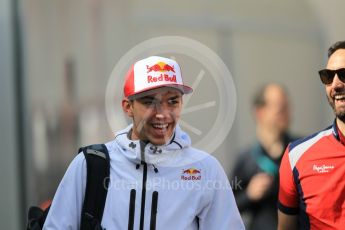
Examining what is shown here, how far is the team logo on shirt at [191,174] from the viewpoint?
3557mm

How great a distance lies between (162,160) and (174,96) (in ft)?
0.90

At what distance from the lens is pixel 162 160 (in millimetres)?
3564

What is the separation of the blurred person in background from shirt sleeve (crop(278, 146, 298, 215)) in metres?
1.14

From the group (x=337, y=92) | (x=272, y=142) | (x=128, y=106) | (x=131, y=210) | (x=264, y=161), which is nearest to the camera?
(x=131, y=210)

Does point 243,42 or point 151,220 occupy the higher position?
point 243,42

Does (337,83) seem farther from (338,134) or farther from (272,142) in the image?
(272,142)

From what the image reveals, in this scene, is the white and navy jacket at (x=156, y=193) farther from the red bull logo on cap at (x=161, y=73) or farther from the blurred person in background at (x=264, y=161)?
the blurred person in background at (x=264, y=161)

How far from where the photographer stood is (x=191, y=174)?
356 cm

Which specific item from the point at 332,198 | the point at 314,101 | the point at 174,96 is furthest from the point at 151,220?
the point at 314,101

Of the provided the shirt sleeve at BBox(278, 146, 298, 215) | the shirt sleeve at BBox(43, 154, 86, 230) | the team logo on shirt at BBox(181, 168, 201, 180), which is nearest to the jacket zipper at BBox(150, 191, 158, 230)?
the team logo on shirt at BBox(181, 168, 201, 180)

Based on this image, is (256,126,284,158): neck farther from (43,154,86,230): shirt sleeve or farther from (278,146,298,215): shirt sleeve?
(43,154,86,230): shirt sleeve

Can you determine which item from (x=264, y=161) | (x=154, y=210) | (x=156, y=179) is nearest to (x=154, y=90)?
(x=156, y=179)

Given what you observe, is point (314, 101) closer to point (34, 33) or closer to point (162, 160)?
point (34, 33)

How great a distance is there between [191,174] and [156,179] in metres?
0.15
